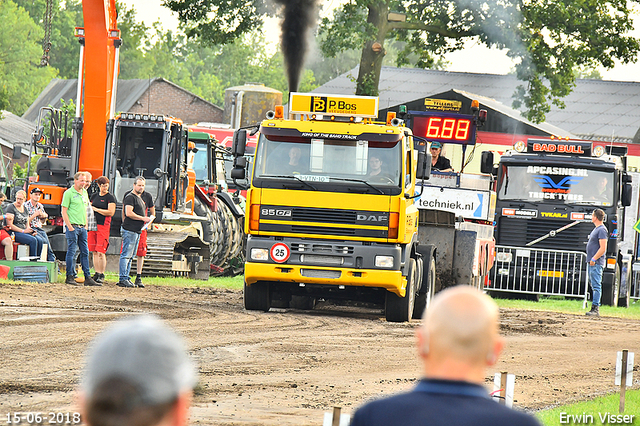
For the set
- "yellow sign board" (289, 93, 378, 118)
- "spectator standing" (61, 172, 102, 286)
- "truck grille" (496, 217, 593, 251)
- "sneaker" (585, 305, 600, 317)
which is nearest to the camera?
"yellow sign board" (289, 93, 378, 118)

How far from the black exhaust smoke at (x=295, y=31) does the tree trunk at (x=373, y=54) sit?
3.77 metres

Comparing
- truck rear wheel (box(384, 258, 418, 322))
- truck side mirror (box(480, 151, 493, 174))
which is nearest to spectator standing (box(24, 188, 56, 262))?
truck rear wheel (box(384, 258, 418, 322))

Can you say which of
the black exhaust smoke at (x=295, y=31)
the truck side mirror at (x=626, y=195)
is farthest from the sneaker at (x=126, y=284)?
the truck side mirror at (x=626, y=195)

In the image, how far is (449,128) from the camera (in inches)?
818

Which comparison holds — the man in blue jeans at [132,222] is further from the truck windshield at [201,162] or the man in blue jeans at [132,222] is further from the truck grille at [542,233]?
the truck grille at [542,233]

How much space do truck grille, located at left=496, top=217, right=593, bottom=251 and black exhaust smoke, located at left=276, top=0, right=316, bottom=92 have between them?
226 inches

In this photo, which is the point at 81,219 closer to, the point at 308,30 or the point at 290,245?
the point at 290,245

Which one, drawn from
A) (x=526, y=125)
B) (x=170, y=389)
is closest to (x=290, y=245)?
(x=170, y=389)

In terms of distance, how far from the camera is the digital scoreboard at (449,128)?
20688 millimetres

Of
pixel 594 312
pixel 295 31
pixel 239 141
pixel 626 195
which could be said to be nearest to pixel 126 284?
pixel 239 141

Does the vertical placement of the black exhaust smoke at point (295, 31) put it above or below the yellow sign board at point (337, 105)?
above

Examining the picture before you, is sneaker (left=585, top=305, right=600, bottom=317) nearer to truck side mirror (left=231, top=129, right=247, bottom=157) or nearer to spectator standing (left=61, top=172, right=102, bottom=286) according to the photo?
truck side mirror (left=231, top=129, right=247, bottom=157)

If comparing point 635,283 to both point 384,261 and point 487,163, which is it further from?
point 384,261

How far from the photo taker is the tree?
89.5 feet
